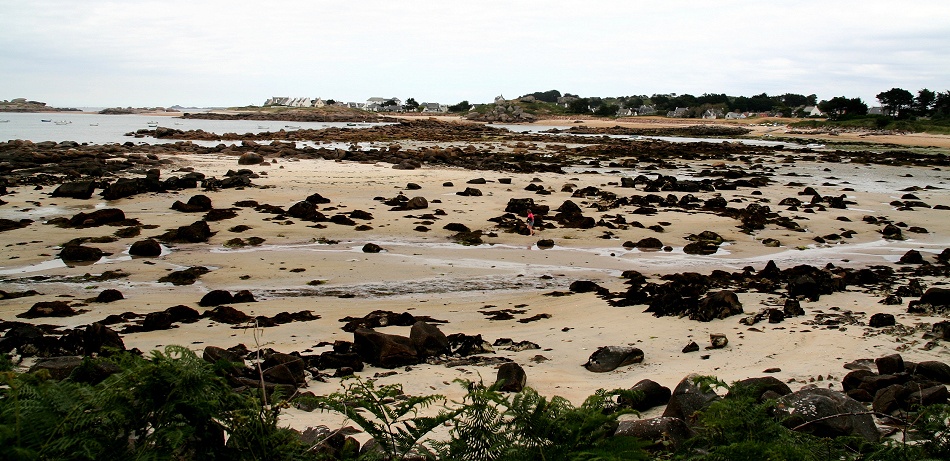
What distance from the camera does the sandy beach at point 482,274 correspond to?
23.9 feet

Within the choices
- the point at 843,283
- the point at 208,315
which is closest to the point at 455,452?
the point at 208,315

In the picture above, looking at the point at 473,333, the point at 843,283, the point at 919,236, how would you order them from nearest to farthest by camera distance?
1. the point at 473,333
2. the point at 843,283
3. the point at 919,236

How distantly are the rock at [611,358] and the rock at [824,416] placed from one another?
2.53m

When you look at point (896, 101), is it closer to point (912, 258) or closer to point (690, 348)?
point (912, 258)

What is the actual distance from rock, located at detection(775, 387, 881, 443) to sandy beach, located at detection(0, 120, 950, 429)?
5.74ft

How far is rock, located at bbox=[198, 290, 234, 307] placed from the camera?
32.3 feet

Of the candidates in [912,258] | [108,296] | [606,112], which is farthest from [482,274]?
[606,112]

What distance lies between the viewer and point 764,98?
157 m

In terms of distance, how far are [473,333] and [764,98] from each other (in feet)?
550

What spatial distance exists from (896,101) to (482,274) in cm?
10780

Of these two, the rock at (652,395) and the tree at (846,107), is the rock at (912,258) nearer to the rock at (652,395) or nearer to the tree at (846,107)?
the rock at (652,395)

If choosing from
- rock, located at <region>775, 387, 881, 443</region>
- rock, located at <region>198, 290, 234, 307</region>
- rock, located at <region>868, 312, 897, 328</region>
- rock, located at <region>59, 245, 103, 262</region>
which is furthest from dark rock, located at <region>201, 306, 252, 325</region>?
rock, located at <region>868, 312, 897, 328</region>

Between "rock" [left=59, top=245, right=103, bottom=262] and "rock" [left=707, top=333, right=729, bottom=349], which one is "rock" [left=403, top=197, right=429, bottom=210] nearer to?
"rock" [left=59, top=245, right=103, bottom=262]

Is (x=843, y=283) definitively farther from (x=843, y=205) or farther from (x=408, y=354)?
(x=843, y=205)
